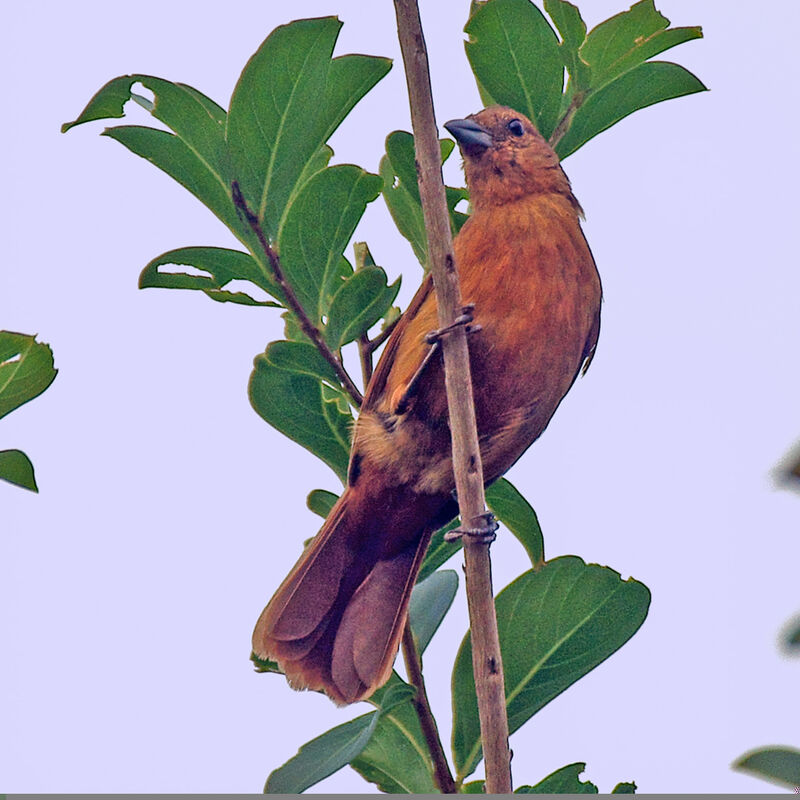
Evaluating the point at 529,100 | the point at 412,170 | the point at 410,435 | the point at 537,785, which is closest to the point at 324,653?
the point at 410,435

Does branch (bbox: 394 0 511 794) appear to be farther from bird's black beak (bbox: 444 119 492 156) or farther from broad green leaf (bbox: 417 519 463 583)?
bird's black beak (bbox: 444 119 492 156)

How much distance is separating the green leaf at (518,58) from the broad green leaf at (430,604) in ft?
2.19

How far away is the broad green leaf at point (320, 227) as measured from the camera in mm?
1416

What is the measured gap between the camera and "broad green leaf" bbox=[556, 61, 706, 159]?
1478mm

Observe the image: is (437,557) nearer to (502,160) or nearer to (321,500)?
(321,500)

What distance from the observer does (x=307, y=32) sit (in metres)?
1.34

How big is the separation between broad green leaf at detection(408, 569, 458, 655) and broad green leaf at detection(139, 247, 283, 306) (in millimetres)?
475

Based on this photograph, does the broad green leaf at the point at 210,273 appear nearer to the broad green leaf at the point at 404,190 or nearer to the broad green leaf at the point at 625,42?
the broad green leaf at the point at 404,190

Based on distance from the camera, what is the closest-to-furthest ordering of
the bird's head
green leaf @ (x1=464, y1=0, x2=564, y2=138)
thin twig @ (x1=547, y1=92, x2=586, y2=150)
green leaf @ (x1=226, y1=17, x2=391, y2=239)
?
green leaf @ (x1=226, y1=17, x2=391, y2=239) < green leaf @ (x1=464, y1=0, x2=564, y2=138) < thin twig @ (x1=547, y1=92, x2=586, y2=150) < the bird's head

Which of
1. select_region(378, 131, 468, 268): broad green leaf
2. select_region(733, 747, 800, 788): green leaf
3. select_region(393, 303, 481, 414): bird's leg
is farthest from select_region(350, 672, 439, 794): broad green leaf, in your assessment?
select_region(733, 747, 800, 788): green leaf

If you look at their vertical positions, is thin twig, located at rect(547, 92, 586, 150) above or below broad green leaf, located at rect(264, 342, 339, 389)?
above

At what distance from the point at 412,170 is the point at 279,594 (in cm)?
80

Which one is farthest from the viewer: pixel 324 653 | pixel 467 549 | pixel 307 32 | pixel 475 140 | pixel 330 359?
pixel 475 140

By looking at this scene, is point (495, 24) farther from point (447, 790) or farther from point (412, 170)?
point (447, 790)
